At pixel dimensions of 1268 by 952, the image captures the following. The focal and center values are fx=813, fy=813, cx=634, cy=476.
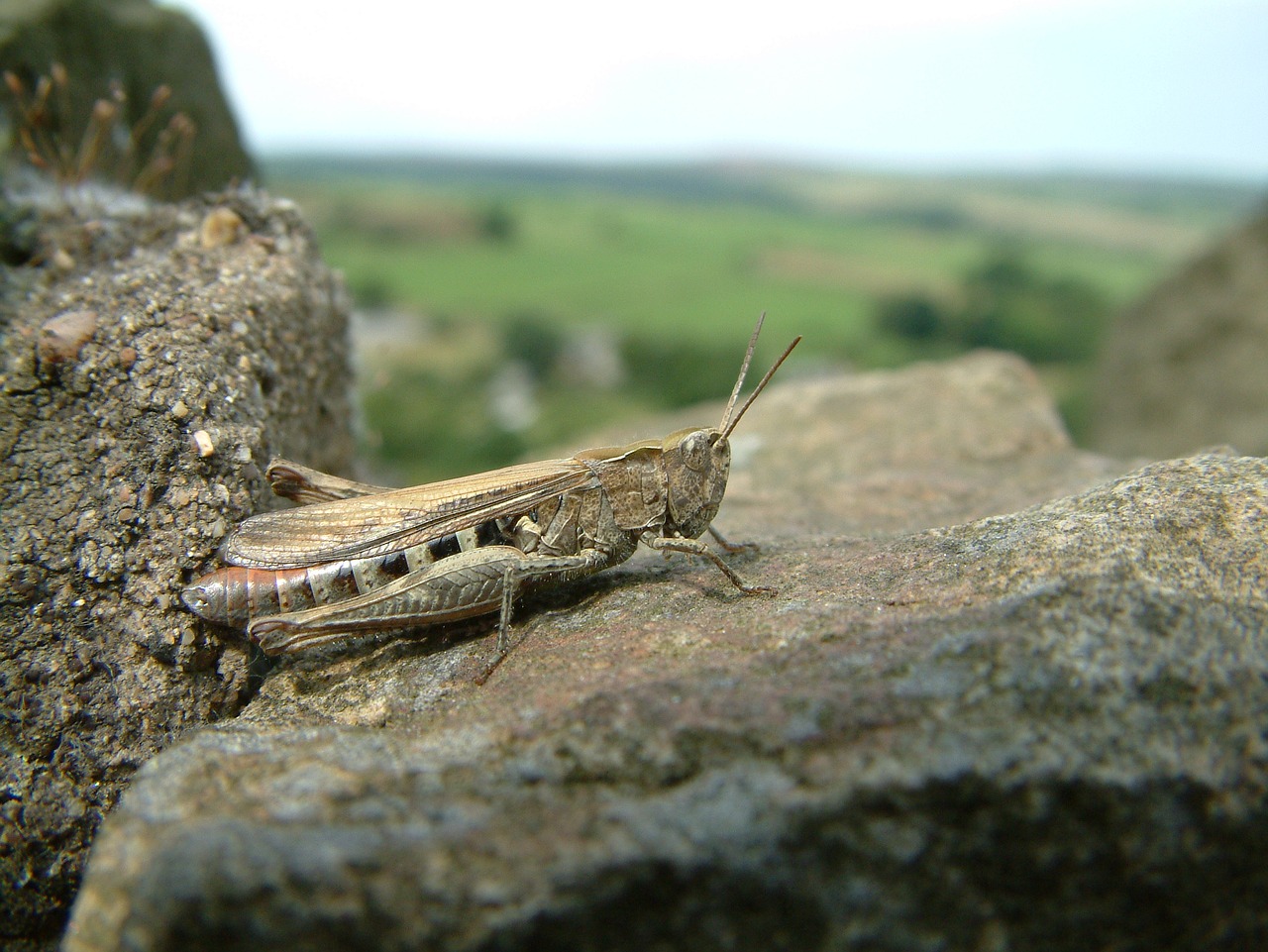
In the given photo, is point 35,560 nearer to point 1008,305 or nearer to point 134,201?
point 134,201

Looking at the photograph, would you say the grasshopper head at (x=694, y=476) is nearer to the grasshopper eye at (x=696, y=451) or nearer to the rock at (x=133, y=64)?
the grasshopper eye at (x=696, y=451)

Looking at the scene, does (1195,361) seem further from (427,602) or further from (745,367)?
(427,602)

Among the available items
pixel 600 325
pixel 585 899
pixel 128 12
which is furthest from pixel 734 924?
pixel 600 325

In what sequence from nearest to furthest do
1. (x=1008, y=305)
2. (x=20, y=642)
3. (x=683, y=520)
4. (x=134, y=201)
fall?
(x=20, y=642), (x=683, y=520), (x=134, y=201), (x=1008, y=305)

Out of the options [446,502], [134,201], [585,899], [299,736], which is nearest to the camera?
[585,899]

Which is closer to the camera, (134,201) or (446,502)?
(446,502)

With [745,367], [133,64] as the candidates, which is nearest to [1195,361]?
[745,367]
